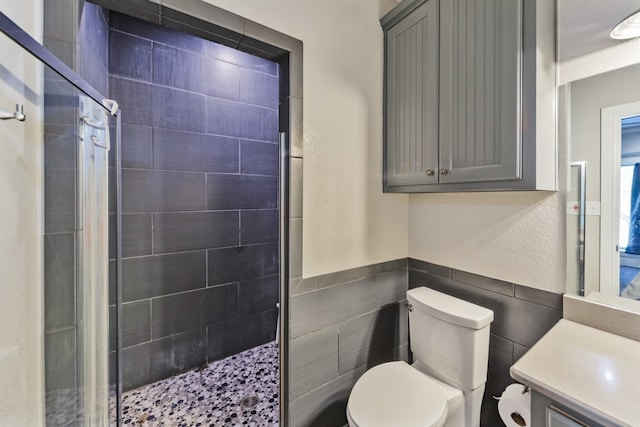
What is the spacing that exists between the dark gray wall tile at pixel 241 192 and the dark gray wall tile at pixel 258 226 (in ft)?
0.20

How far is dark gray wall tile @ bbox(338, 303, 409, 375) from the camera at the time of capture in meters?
1.59

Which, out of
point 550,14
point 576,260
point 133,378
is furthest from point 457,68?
point 133,378

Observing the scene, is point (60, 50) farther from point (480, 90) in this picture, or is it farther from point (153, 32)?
point (480, 90)

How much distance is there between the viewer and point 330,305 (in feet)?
5.00

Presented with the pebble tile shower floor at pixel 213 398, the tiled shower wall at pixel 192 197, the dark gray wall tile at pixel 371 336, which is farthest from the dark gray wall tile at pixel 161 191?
the dark gray wall tile at pixel 371 336

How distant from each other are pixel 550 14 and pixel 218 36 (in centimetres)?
144

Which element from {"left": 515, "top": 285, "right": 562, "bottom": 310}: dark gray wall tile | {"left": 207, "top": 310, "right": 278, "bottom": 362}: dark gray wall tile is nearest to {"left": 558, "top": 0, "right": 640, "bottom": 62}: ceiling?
{"left": 515, "top": 285, "right": 562, "bottom": 310}: dark gray wall tile

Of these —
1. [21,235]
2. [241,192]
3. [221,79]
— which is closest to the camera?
[21,235]

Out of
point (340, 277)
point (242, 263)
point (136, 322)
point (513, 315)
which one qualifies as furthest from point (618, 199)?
point (136, 322)

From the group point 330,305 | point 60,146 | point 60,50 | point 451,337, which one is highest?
point 60,50

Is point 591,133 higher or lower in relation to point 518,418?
higher

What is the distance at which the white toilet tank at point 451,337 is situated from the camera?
1.28 metres

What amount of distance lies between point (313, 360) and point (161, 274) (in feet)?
4.13

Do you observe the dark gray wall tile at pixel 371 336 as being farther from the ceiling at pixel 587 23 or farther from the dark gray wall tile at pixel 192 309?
the ceiling at pixel 587 23
